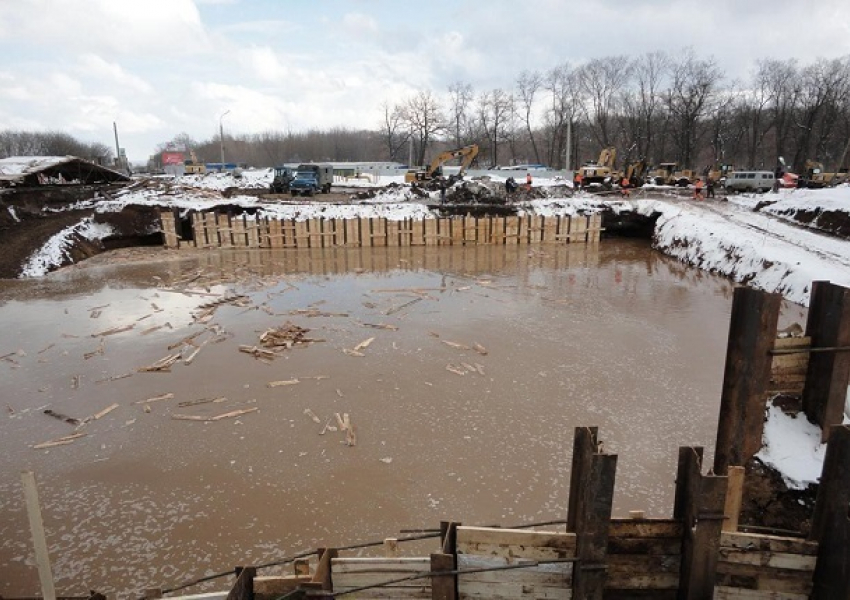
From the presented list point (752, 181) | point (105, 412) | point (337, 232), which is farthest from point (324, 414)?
point (752, 181)

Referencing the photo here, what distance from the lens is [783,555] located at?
12.3 ft

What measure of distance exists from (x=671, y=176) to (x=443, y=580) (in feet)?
161

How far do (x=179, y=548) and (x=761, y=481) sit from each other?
19.1 feet

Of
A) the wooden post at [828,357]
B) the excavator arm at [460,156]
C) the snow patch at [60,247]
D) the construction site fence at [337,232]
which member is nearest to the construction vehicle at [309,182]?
the excavator arm at [460,156]

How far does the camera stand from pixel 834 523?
3652mm

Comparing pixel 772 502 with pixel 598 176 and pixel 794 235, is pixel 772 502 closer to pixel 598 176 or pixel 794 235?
pixel 794 235

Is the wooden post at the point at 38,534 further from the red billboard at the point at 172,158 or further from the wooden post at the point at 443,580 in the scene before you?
the red billboard at the point at 172,158

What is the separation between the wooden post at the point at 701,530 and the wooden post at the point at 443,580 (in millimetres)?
1629

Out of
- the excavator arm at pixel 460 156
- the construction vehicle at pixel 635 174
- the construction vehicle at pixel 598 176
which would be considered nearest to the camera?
the excavator arm at pixel 460 156

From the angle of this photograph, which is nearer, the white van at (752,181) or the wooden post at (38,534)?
the wooden post at (38,534)

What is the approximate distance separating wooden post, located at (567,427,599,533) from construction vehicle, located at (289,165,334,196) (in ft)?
109

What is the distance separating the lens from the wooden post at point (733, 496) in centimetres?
398

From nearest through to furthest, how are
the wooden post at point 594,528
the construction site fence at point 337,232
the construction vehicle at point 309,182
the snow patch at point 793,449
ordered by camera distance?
the wooden post at point 594,528
the snow patch at point 793,449
the construction site fence at point 337,232
the construction vehicle at point 309,182

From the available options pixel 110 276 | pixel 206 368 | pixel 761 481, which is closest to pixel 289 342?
pixel 206 368
